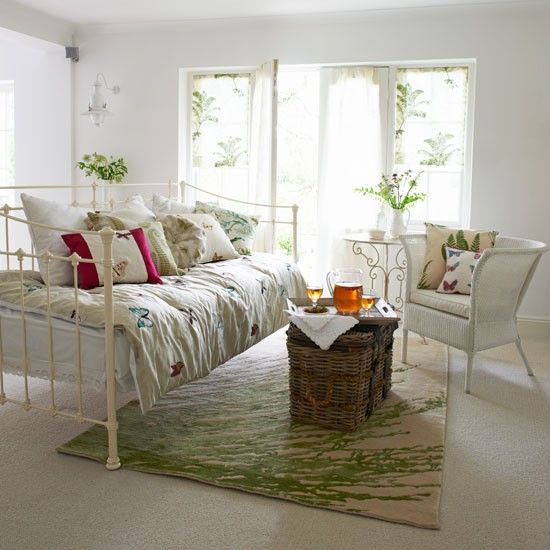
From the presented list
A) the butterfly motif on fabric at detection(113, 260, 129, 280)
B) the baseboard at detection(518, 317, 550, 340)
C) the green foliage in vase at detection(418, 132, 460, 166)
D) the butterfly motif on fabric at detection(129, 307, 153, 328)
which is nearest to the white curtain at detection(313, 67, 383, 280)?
the green foliage in vase at detection(418, 132, 460, 166)

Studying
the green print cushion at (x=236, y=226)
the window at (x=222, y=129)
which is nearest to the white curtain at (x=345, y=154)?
the window at (x=222, y=129)

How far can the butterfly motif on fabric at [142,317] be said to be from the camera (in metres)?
2.66

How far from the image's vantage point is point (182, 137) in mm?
5445

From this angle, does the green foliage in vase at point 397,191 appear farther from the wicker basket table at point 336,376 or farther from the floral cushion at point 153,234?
the wicker basket table at point 336,376

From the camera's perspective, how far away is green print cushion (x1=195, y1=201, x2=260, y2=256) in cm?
439

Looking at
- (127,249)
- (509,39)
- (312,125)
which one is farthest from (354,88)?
(127,249)

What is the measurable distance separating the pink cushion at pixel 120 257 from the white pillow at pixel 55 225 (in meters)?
0.07

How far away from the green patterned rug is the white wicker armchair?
0.96ft

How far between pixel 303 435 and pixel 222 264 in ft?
4.43

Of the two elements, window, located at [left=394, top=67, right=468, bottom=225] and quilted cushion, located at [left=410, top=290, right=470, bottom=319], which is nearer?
quilted cushion, located at [left=410, top=290, right=470, bottom=319]

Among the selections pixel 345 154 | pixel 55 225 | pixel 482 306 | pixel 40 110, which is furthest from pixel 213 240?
pixel 40 110

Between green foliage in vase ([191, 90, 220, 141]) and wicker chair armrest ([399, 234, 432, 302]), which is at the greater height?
green foliage in vase ([191, 90, 220, 141])

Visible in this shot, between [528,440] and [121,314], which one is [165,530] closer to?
[121,314]

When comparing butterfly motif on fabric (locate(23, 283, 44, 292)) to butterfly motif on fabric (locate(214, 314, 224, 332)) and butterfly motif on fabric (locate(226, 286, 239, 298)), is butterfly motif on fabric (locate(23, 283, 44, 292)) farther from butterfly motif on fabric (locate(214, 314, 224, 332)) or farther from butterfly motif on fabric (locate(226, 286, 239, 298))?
butterfly motif on fabric (locate(226, 286, 239, 298))
